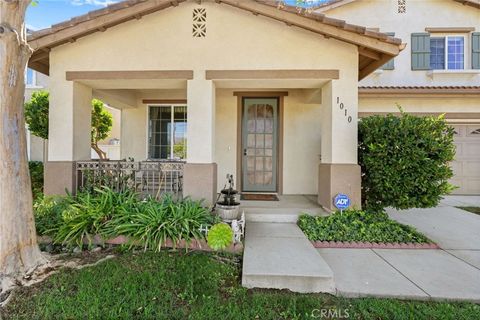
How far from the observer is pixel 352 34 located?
196 inches

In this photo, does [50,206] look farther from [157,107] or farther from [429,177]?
[429,177]

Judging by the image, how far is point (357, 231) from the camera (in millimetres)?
4699

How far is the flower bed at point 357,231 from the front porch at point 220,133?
437 millimetres

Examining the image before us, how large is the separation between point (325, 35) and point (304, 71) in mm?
800

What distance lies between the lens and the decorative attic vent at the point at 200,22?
5402mm

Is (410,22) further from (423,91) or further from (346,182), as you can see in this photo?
(346,182)

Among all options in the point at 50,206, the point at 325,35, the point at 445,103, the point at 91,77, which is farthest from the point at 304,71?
the point at 445,103

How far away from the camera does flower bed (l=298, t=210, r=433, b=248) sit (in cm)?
450

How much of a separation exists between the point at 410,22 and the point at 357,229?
9918mm

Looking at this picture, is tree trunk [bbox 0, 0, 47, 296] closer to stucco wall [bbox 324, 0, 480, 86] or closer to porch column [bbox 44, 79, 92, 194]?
porch column [bbox 44, 79, 92, 194]

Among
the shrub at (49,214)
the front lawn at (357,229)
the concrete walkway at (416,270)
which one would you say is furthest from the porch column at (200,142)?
the concrete walkway at (416,270)

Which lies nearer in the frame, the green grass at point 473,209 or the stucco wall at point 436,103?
the green grass at point 473,209

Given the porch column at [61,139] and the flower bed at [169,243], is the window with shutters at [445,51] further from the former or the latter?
the porch column at [61,139]

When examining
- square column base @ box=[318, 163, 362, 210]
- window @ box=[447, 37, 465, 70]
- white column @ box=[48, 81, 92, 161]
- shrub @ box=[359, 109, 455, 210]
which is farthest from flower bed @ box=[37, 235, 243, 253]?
window @ box=[447, 37, 465, 70]
